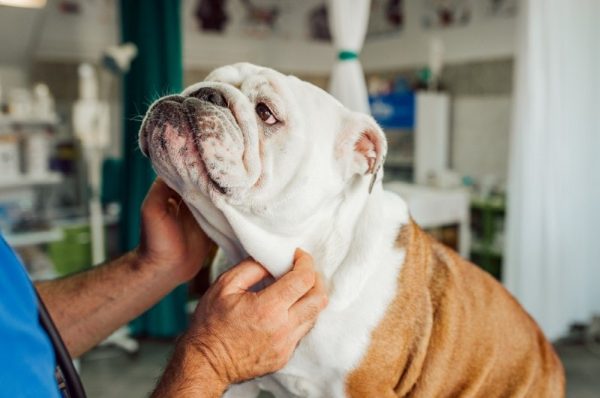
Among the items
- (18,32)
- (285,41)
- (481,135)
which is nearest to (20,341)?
(18,32)

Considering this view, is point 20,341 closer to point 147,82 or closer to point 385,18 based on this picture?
point 147,82

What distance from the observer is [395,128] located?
573cm

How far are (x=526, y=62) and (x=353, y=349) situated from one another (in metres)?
2.90

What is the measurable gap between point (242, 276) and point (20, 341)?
384 mm

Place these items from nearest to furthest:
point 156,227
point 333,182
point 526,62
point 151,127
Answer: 1. point 151,127
2. point 333,182
3. point 156,227
4. point 526,62

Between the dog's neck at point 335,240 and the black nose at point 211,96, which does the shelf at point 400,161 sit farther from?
the black nose at point 211,96

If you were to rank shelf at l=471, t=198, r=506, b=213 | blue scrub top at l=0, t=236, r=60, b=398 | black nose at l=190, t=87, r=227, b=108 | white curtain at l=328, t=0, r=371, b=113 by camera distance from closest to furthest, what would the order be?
blue scrub top at l=0, t=236, r=60, b=398 → black nose at l=190, t=87, r=227, b=108 → white curtain at l=328, t=0, r=371, b=113 → shelf at l=471, t=198, r=506, b=213

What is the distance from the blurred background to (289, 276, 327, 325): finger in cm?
217

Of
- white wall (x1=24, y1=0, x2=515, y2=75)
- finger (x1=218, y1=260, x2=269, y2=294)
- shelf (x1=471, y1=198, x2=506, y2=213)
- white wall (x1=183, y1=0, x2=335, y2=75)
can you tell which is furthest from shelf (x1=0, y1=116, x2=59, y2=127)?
shelf (x1=471, y1=198, x2=506, y2=213)

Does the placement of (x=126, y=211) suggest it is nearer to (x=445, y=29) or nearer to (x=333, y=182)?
(x=333, y=182)

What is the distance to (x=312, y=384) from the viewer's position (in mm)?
1148

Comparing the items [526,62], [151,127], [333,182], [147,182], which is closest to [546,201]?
[526,62]

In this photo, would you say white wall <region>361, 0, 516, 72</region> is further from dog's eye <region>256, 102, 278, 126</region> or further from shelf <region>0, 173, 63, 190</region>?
dog's eye <region>256, 102, 278, 126</region>

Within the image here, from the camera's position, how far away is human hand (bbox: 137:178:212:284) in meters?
1.23
